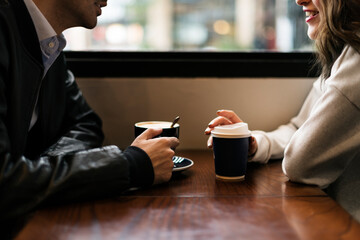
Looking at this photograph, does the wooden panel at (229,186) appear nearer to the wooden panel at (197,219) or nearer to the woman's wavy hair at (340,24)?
the wooden panel at (197,219)

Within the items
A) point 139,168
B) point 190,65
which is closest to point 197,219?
point 139,168

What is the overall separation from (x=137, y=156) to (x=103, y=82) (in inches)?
32.9

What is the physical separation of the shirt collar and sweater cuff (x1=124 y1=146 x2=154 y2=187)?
54 cm

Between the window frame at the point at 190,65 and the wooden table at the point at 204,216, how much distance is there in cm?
78

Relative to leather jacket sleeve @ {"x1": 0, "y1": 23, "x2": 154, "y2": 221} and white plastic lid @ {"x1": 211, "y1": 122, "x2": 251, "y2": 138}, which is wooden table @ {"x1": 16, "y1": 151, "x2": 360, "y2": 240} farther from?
white plastic lid @ {"x1": 211, "y1": 122, "x2": 251, "y2": 138}

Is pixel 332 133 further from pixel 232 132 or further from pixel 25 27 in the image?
pixel 25 27

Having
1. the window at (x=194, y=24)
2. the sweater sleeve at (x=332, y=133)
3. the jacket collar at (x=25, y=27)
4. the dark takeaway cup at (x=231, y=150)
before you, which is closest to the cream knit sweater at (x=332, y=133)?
the sweater sleeve at (x=332, y=133)

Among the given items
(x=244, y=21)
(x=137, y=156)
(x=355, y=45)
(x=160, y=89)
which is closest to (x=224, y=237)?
(x=137, y=156)

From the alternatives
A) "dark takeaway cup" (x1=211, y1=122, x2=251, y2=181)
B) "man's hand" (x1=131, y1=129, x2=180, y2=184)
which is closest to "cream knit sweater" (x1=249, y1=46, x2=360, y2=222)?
"dark takeaway cup" (x1=211, y1=122, x2=251, y2=181)

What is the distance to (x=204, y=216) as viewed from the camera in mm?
759

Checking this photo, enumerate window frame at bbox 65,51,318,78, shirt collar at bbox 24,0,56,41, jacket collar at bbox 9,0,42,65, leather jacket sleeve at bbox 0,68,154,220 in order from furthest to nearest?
window frame at bbox 65,51,318,78, shirt collar at bbox 24,0,56,41, jacket collar at bbox 9,0,42,65, leather jacket sleeve at bbox 0,68,154,220

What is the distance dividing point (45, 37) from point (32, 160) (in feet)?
1.45

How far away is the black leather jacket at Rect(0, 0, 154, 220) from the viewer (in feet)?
2.58

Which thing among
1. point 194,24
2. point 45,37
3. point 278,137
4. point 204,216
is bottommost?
point 194,24
